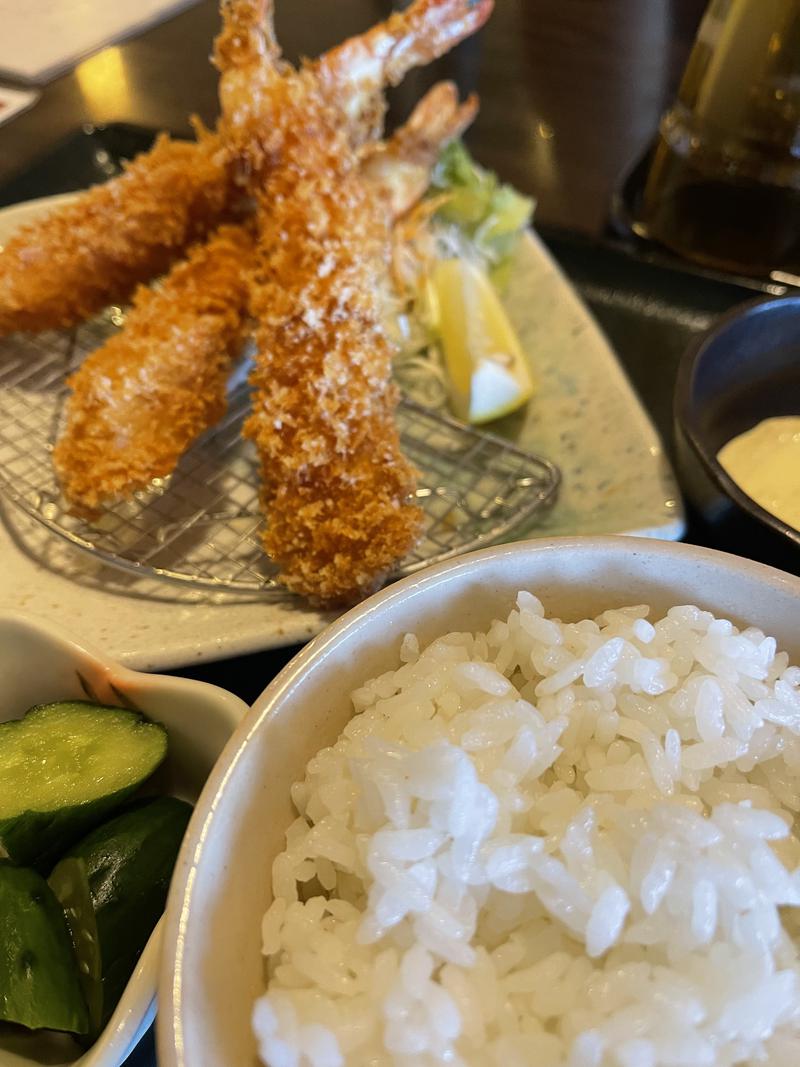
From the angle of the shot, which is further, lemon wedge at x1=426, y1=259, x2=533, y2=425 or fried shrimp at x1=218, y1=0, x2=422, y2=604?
lemon wedge at x1=426, y1=259, x2=533, y2=425

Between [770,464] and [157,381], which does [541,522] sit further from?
[157,381]

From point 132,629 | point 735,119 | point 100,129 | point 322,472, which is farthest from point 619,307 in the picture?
point 100,129

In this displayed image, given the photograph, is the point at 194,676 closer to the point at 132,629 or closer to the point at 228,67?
the point at 132,629

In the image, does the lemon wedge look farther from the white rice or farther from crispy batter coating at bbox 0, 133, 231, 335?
the white rice

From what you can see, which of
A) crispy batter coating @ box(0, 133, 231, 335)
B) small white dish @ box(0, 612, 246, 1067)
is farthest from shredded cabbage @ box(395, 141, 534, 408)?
small white dish @ box(0, 612, 246, 1067)

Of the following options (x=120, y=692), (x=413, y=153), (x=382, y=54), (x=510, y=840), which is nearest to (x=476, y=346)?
(x=413, y=153)

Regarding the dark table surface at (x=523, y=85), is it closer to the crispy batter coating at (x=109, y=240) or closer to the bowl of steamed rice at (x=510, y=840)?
the crispy batter coating at (x=109, y=240)

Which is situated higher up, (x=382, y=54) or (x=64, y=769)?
(x=382, y=54)

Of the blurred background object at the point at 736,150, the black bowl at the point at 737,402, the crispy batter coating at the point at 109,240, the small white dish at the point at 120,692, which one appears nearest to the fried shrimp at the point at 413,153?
the crispy batter coating at the point at 109,240
